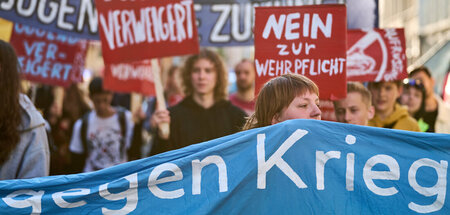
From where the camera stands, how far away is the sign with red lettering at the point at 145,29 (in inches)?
225

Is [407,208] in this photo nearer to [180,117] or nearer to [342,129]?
[342,129]

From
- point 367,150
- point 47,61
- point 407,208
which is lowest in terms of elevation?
point 407,208

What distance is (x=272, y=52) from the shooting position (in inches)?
199

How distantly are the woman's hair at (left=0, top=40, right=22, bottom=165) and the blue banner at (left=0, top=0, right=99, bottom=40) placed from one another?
193 cm

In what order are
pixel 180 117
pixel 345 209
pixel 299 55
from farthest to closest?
1. pixel 180 117
2. pixel 299 55
3. pixel 345 209

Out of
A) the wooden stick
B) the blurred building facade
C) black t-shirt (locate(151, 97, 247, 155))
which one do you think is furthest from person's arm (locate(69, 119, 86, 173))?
the blurred building facade

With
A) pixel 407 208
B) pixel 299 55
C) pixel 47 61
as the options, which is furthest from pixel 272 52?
pixel 47 61

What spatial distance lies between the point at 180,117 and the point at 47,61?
2.30 m

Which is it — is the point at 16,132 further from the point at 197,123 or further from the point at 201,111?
the point at 201,111

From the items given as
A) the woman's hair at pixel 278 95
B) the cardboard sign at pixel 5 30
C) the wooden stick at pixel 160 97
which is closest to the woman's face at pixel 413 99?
the wooden stick at pixel 160 97

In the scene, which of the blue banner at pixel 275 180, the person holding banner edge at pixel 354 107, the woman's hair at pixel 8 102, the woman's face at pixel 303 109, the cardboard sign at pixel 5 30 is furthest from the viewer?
the cardboard sign at pixel 5 30

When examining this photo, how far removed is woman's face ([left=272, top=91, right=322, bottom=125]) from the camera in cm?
375

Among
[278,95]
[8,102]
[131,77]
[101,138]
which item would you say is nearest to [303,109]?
[278,95]

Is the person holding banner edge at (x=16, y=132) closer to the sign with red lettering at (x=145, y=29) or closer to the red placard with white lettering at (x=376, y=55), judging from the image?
the sign with red lettering at (x=145, y=29)
